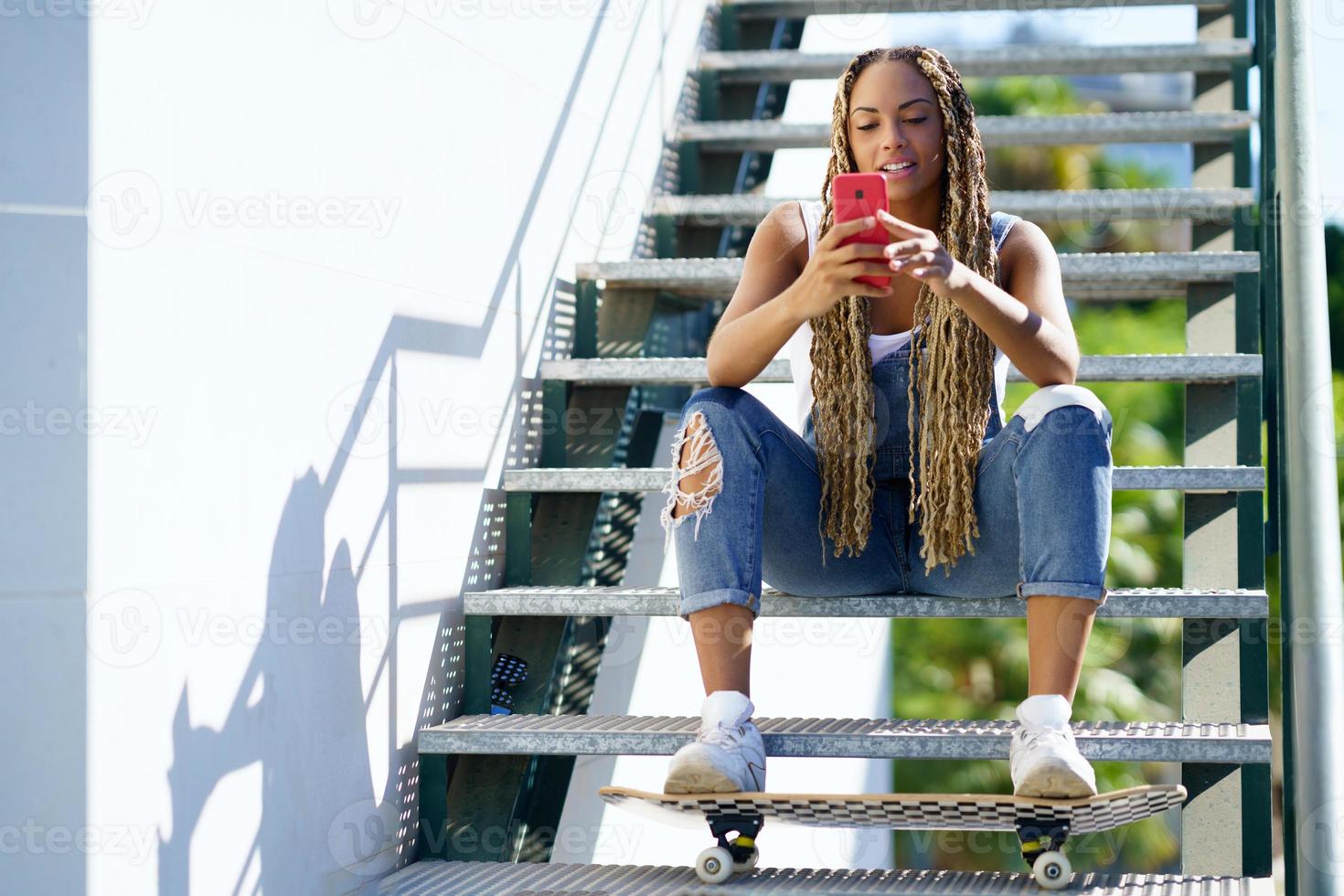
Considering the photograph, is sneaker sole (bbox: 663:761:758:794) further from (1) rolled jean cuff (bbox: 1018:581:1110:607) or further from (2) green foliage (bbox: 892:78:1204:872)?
(2) green foliage (bbox: 892:78:1204:872)

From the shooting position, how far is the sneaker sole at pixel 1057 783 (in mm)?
1676

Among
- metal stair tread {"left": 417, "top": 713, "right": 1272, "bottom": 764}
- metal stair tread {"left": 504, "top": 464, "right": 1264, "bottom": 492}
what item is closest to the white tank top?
metal stair tread {"left": 504, "top": 464, "right": 1264, "bottom": 492}

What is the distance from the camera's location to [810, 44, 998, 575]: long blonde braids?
202 centimetres

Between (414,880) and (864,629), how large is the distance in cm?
331

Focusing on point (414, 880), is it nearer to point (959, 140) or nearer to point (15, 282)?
point (15, 282)

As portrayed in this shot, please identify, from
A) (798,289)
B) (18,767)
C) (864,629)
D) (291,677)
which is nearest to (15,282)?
(18,767)

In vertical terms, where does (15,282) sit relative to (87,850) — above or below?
above

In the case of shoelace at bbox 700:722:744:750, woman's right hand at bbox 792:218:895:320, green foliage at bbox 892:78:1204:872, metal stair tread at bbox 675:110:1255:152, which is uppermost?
metal stair tread at bbox 675:110:1255:152

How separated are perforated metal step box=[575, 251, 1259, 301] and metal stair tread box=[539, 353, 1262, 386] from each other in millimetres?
180

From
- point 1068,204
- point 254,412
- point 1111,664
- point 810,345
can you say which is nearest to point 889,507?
point 810,345

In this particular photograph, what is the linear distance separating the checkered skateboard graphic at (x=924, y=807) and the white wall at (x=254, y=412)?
18.6 inches

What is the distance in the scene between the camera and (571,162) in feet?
9.77

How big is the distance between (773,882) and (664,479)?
830 millimetres

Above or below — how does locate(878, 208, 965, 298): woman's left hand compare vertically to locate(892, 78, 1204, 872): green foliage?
above
